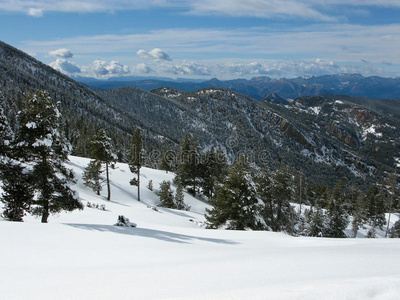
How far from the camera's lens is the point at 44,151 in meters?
12.9

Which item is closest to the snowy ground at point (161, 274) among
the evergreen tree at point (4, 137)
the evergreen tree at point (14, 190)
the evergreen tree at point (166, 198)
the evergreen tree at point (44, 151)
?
the evergreen tree at point (14, 190)

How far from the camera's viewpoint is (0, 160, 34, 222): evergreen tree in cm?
1230

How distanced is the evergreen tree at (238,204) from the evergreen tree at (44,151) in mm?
11808

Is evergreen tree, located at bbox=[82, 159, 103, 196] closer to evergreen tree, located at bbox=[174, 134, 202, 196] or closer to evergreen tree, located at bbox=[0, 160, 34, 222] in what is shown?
evergreen tree, located at bbox=[174, 134, 202, 196]

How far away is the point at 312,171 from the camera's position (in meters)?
187

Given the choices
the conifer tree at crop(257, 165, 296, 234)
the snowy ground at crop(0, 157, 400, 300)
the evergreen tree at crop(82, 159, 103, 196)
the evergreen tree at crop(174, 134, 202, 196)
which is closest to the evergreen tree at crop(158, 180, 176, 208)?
the evergreen tree at crop(174, 134, 202, 196)

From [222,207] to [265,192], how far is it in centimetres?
1184

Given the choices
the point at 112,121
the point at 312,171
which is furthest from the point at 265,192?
the point at 312,171

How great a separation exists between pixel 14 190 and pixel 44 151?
8.01 ft

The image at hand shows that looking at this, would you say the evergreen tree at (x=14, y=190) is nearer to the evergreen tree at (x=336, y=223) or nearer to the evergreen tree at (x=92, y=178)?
the evergreen tree at (x=92, y=178)

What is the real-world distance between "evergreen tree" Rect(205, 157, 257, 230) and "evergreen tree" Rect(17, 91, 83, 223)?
11.8 m

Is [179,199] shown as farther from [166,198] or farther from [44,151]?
[44,151]

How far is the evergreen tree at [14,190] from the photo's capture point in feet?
40.3

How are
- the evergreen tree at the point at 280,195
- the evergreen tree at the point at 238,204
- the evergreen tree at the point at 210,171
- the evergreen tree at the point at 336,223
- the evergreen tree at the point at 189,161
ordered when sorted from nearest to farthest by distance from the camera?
the evergreen tree at the point at 238,204 < the evergreen tree at the point at 336,223 < the evergreen tree at the point at 280,195 < the evergreen tree at the point at 189,161 < the evergreen tree at the point at 210,171
